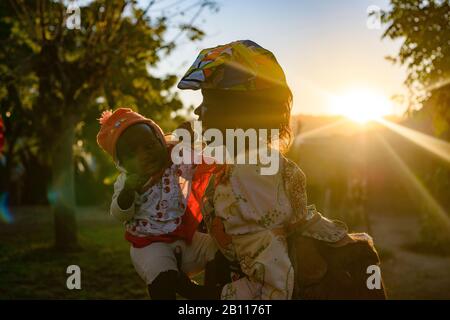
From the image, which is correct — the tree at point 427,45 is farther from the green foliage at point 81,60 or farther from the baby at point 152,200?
the green foliage at point 81,60

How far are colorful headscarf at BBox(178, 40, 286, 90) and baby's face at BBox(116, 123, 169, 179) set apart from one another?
1.48 feet

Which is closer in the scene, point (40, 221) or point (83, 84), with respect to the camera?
point (83, 84)

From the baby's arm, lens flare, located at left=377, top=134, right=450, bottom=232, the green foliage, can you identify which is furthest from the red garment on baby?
lens flare, located at left=377, top=134, right=450, bottom=232

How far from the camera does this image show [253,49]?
7.14 ft

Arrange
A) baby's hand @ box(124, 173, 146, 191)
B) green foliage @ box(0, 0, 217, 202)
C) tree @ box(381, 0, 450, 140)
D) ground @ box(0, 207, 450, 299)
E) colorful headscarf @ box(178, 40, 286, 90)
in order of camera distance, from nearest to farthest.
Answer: colorful headscarf @ box(178, 40, 286, 90)
baby's hand @ box(124, 173, 146, 191)
tree @ box(381, 0, 450, 140)
ground @ box(0, 207, 450, 299)
green foliage @ box(0, 0, 217, 202)

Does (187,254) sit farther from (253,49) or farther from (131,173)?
(253,49)

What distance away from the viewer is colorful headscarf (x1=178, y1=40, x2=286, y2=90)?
6.85 ft

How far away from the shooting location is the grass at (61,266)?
26.6ft

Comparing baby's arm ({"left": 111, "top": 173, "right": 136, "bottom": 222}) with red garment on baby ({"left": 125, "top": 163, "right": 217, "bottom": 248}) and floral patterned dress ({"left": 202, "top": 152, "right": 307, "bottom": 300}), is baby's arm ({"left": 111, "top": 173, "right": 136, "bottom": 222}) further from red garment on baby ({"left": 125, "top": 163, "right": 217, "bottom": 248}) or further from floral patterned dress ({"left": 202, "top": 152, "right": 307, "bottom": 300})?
floral patterned dress ({"left": 202, "top": 152, "right": 307, "bottom": 300})
